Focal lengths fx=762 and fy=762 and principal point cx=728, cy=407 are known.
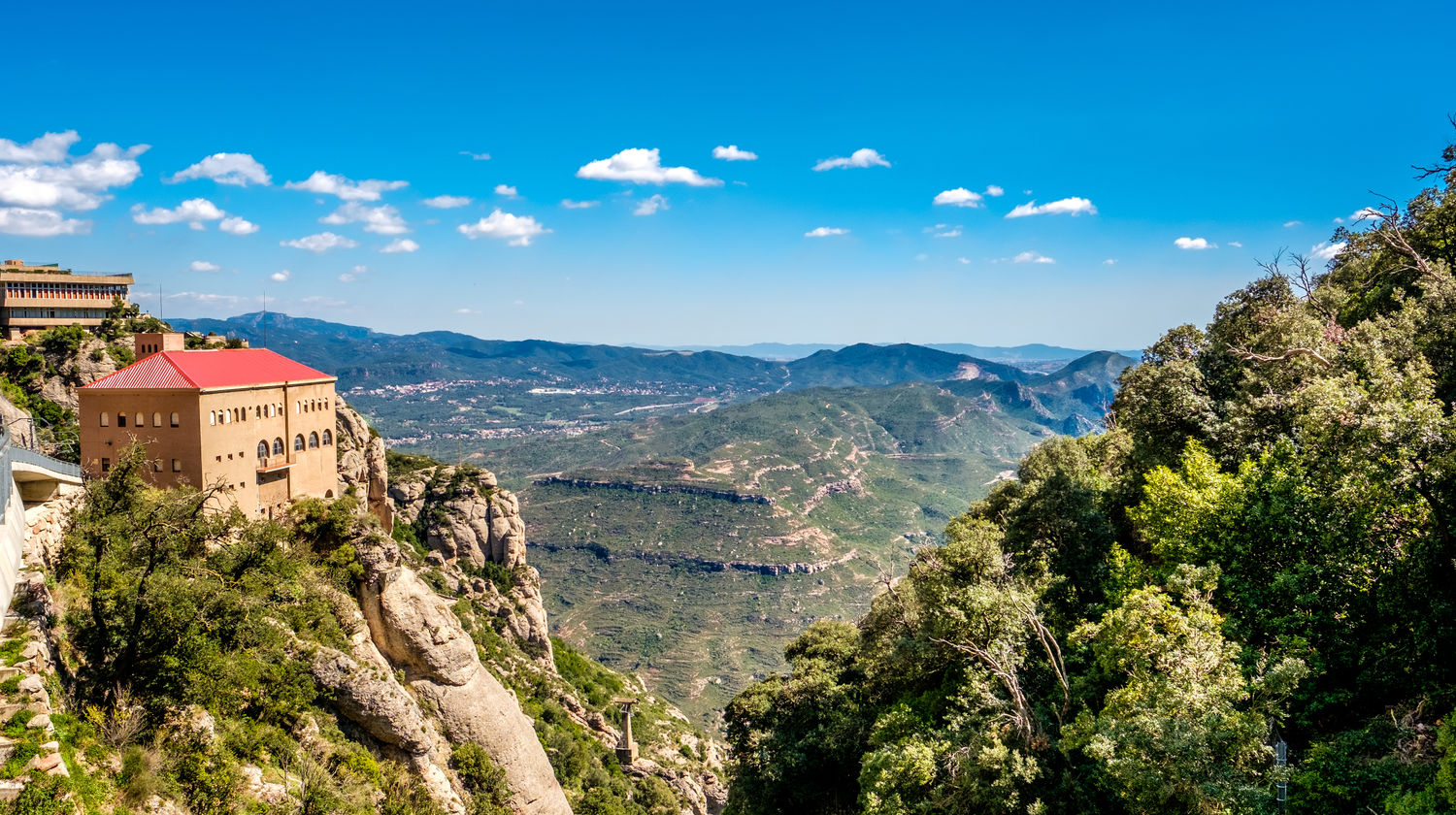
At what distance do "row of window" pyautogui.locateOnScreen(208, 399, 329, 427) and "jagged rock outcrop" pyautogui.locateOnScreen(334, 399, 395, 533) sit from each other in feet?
23.3

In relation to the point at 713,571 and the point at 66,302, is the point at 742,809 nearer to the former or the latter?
the point at 66,302

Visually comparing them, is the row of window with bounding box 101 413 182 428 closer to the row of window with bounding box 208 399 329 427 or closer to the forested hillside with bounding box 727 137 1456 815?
the row of window with bounding box 208 399 329 427

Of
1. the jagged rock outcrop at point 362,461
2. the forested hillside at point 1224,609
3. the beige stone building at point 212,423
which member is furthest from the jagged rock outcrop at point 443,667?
the jagged rock outcrop at point 362,461

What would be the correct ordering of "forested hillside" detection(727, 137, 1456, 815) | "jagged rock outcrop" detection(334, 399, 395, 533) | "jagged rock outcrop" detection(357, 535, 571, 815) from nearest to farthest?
"forested hillside" detection(727, 137, 1456, 815) < "jagged rock outcrop" detection(357, 535, 571, 815) < "jagged rock outcrop" detection(334, 399, 395, 533)

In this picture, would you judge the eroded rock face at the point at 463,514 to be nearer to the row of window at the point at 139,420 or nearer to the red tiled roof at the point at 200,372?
the red tiled roof at the point at 200,372

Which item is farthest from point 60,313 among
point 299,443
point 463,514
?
point 299,443

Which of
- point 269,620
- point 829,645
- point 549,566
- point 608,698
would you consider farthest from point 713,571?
point 269,620

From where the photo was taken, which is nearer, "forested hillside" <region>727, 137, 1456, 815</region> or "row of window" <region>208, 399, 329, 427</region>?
"forested hillside" <region>727, 137, 1456, 815</region>

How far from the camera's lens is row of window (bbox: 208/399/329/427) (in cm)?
3237

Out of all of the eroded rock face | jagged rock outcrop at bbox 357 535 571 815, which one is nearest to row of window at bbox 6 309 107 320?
the eroded rock face

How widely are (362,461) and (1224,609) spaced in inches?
1839

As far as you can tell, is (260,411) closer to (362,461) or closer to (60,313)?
(362,461)

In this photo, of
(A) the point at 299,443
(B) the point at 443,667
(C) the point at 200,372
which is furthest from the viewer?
(A) the point at 299,443

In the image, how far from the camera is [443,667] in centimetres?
3281
